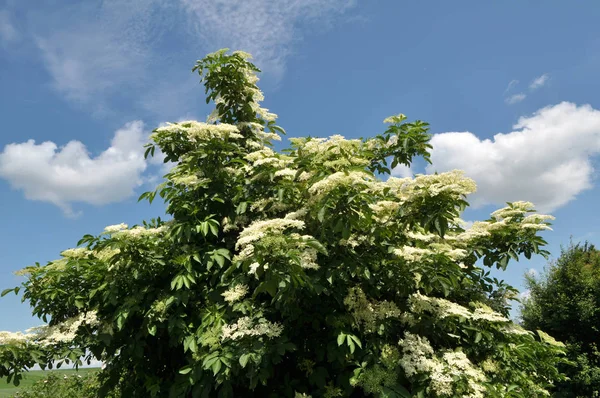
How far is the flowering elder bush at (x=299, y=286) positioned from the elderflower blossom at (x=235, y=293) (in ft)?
0.05

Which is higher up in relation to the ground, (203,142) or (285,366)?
(203,142)

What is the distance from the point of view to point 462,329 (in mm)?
4117

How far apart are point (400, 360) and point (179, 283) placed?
5.94ft

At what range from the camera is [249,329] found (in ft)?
11.0

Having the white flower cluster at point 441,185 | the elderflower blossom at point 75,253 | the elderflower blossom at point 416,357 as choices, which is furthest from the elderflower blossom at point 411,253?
the elderflower blossom at point 75,253

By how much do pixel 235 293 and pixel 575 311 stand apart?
353 inches

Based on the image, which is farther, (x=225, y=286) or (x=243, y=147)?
(x=243, y=147)

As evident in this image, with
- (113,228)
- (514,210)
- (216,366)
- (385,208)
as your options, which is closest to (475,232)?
(514,210)

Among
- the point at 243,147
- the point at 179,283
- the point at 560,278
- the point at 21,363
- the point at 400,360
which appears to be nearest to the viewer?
the point at 400,360

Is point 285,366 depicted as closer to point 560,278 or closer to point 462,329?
point 462,329

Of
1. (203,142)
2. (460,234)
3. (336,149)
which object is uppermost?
(203,142)

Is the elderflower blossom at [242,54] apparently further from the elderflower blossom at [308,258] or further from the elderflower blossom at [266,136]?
the elderflower blossom at [308,258]

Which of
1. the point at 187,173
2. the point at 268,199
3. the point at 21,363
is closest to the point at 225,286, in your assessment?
the point at 268,199

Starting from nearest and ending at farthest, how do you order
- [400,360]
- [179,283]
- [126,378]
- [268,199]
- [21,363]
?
[400,360] < [179,283] < [268,199] < [21,363] < [126,378]
